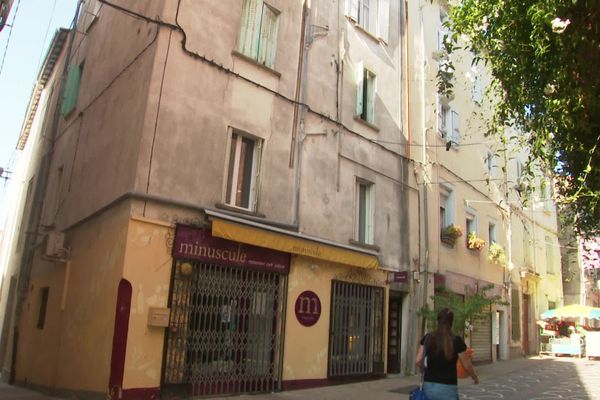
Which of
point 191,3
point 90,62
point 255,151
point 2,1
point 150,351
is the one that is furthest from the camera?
point 90,62

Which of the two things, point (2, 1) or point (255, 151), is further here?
point (255, 151)

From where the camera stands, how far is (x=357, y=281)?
12.2 meters

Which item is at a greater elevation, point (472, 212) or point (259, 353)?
point (472, 212)

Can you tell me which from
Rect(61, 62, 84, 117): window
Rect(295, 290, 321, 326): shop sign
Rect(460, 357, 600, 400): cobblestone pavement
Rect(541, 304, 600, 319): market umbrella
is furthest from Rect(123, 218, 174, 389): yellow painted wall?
Rect(541, 304, 600, 319): market umbrella

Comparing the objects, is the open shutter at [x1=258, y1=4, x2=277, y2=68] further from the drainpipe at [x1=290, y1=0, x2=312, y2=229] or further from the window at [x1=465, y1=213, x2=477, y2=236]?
the window at [x1=465, y1=213, x2=477, y2=236]

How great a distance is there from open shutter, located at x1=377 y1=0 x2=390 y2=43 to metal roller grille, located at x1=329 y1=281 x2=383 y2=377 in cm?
731

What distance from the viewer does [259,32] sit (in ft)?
36.1

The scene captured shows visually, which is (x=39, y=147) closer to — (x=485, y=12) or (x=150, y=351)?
(x=150, y=351)

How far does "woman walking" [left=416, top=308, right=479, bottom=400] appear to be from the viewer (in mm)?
5066

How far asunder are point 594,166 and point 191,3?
23.9ft

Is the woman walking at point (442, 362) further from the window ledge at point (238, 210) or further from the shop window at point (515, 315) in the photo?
the shop window at point (515, 315)

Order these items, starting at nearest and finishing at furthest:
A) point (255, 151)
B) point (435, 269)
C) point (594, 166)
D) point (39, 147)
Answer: point (594, 166) → point (255, 151) → point (435, 269) → point (39, 147)

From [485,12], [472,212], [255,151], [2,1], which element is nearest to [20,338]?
[255,151]

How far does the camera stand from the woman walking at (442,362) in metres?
5.07
